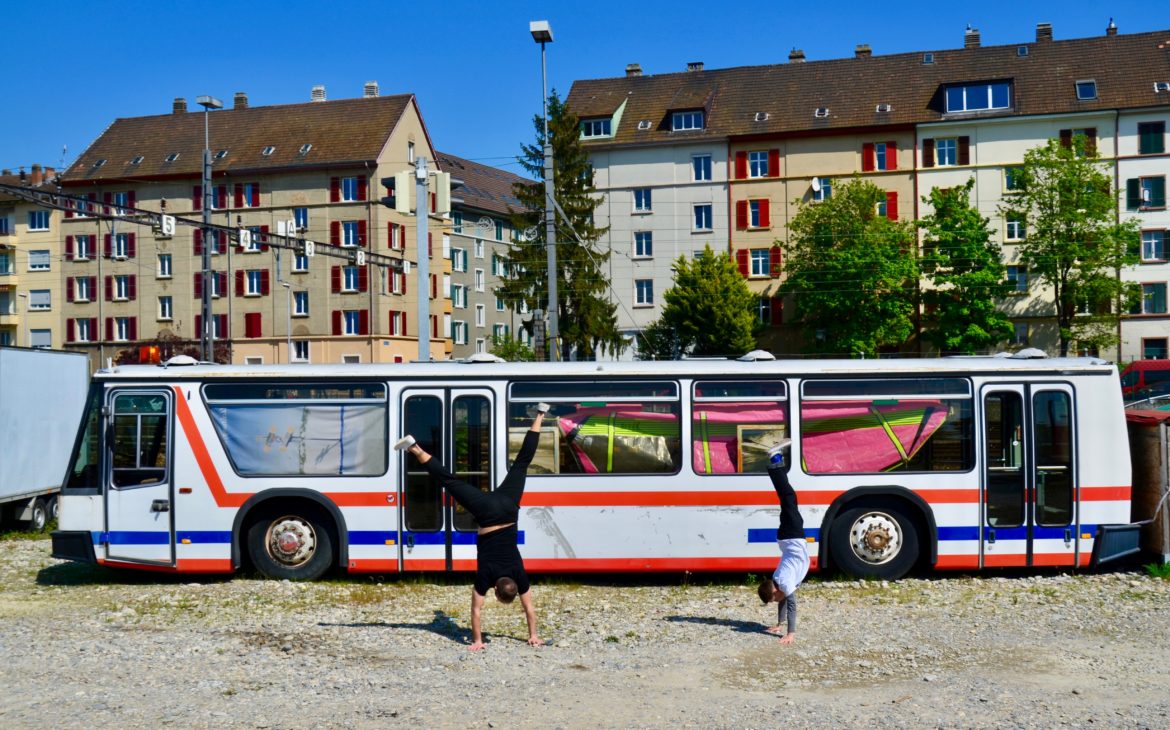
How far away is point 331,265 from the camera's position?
76.2 metres

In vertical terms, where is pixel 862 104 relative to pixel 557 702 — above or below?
above

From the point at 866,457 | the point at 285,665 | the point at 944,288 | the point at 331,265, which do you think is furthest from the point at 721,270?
the point at 285,665

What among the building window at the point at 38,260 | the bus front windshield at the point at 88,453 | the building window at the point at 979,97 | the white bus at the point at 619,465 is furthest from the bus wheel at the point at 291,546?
the building window at the point at 38,260

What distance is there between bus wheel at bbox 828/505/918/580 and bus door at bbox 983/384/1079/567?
90cm

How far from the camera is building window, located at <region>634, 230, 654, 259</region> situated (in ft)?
240

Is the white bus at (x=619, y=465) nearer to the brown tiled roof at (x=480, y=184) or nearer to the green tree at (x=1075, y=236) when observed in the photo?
the green tree at (x=1075, y=236)

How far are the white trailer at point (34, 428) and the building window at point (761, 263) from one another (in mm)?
53348

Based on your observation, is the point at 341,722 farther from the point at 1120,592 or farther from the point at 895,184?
the point at 895,184

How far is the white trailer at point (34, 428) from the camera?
20047mm

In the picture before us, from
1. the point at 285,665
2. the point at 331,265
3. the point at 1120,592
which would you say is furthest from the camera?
the point at 331,265

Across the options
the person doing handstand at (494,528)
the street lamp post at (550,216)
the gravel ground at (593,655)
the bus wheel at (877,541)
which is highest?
the street lamp post at (550,216)

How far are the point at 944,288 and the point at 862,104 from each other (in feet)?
41.6

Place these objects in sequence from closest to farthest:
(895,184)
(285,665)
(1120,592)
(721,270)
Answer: (285,665)
(1120,592)
(721,270)
(895,184)

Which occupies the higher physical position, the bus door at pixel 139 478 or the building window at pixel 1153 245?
the building window at pixel 1153 245
